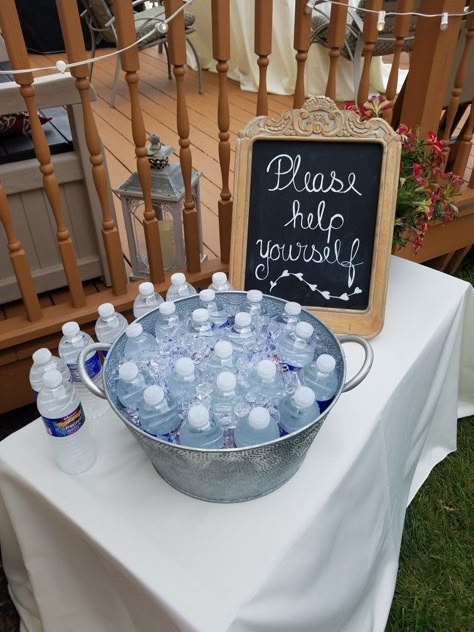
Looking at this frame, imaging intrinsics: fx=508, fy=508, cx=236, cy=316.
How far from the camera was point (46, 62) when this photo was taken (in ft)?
15.3

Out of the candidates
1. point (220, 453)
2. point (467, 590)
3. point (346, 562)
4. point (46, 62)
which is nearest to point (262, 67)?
point (220, 453)

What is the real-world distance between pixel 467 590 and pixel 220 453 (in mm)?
1120

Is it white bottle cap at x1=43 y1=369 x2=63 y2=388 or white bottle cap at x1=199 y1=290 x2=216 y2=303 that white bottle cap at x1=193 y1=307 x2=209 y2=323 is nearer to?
white bottle cap at x1=199 y1=290 x2=216 y2=303

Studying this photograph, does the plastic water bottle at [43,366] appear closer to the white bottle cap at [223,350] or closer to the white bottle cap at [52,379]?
the white bottle cap at [52,379]

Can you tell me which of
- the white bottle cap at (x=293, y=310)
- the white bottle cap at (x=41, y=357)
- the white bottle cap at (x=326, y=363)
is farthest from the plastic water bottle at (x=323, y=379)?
the white bottle cap at (x=41, y=357)

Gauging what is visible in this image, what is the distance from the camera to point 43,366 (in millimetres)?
855

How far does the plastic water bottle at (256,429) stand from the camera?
2.26 feet

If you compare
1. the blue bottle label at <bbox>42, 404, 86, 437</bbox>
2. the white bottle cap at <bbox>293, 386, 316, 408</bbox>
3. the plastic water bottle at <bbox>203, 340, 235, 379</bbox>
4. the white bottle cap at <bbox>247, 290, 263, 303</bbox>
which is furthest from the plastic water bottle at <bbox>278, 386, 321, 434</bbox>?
the blue bottle label at <bbox>42, 404, 86, 437</bbox>

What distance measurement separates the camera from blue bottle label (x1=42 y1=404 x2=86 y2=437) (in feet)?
2.53

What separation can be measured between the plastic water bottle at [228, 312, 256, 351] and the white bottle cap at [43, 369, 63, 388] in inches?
11.4

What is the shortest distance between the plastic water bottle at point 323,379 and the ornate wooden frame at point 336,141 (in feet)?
1.11

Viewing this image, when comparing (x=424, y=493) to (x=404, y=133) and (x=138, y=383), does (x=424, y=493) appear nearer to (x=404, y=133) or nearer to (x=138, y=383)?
(x=404, y=133)

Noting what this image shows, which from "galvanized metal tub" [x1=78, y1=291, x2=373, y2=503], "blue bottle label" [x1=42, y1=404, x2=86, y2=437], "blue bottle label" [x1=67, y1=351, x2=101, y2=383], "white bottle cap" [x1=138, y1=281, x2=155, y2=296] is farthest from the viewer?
"white bottle cap" [x1=138, y1=281, x2=155, y2=296]

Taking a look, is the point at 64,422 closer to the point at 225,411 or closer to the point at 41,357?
the point at 41,357
